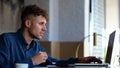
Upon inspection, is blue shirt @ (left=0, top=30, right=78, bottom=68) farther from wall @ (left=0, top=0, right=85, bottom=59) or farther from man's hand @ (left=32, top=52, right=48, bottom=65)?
wall @ (left=0, top=0, right=85, bottom=59)

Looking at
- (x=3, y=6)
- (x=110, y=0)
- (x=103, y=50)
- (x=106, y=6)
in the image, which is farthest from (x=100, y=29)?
(x=3, y=6)

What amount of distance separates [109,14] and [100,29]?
0.83 m

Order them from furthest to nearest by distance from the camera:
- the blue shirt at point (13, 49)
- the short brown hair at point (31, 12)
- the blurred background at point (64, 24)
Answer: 1. the blurred background at point (64, 24)
2. the short brown hair at point (31, 12)
3. the blue shirt at point (13, 49)

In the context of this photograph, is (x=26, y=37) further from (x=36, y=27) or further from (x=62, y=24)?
(x=62, y=24)

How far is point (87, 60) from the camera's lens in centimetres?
241

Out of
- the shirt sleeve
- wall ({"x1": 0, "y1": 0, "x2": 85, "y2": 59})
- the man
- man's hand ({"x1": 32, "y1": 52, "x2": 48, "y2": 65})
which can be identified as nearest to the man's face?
the man

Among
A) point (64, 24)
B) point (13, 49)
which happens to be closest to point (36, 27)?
point (13, 49)

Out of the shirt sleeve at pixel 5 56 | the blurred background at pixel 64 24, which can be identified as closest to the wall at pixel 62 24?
the blurred background at pixel 64 24

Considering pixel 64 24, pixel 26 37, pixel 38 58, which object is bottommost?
pixel 38 58

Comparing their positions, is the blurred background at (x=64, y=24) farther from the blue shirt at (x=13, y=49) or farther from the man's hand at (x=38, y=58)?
the man's hand at (x=38, y=58)

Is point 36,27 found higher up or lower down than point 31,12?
lower down

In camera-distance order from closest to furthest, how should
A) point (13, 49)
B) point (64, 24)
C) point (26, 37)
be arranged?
1. point (13, 49)
2. point (26, 37)
3. point (64, 24)

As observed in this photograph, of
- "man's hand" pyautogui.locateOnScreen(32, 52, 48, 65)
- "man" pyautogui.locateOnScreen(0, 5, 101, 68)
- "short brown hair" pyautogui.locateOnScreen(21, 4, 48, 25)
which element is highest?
"short brown hair" pyautogui.locateOnScreen(21, 4, 48, 25)

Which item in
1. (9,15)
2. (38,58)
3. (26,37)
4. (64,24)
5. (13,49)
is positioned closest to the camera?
(38,58)
